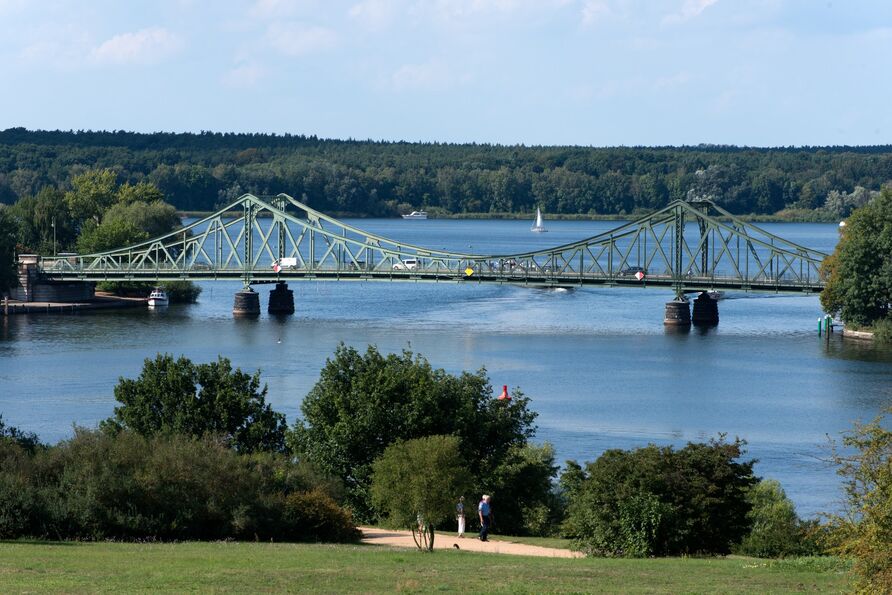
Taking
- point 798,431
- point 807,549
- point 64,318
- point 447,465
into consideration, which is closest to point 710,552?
point 807,549

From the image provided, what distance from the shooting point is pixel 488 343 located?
7475cm

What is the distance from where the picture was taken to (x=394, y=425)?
32875 mm

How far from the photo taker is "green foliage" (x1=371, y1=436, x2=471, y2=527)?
83.9 feet

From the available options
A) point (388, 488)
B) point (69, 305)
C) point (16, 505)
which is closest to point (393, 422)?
point (388, 488)

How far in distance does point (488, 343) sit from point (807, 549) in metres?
47.5

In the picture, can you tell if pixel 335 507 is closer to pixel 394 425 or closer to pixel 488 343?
pixel 394 425

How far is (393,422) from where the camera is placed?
32844mm

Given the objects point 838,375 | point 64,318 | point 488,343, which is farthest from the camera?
point 64,318

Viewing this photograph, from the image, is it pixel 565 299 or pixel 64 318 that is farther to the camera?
pixel 565 299

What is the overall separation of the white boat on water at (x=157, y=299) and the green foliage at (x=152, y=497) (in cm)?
6814

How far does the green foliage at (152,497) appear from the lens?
25578mm

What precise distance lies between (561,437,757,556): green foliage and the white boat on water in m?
71.4

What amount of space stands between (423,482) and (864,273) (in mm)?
55089

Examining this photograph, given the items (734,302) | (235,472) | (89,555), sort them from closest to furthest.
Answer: (89,555) → (235,472) → (734,302)
